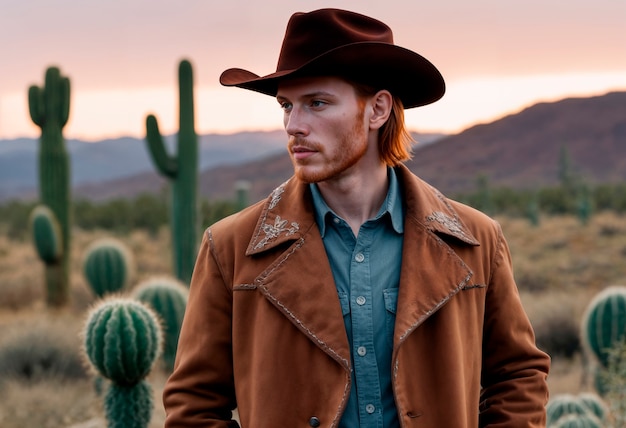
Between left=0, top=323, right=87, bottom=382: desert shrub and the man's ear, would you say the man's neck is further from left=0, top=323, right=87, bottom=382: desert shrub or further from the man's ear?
left=0, top=323, right=87, bottom=382: desert shrub

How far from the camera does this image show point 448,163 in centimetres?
8088

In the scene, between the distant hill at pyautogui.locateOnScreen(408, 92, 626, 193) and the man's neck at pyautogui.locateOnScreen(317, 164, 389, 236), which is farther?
the distant hill at pyautogui.locateOnScreen(408, 92, 626, 193)

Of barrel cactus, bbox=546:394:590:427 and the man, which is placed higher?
the man

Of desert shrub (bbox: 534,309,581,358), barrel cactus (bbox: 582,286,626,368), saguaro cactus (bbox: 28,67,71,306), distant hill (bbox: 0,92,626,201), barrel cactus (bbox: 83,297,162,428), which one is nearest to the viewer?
barrel cactus (bbox: 83,297,162,428)

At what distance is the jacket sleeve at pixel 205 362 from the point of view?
8.64 feet

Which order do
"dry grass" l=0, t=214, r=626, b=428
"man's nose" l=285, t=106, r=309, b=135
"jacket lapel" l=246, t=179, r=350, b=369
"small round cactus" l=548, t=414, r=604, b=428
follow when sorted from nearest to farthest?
"jacket lapel" l=246, t=179, r=350, b=369, "man's nose" l=285, t=106, r=309, b=135, "small round cactus" l=548, t=414, r=604, b=428, "dry grass" l=0, t=214, r=626, b=428

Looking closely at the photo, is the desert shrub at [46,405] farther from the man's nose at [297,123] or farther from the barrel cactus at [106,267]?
the man's nose at [297,123]

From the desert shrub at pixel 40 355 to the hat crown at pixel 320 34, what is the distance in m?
7.99

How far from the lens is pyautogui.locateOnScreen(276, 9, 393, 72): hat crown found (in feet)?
8.96

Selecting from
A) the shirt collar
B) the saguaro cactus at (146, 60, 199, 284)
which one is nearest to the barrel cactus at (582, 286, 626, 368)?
the saguaro cactus at (146, 60, 199, 284)

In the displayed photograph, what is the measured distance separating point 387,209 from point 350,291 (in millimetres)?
288

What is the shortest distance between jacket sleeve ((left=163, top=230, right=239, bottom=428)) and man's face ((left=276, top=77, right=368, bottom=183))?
0.41 meters

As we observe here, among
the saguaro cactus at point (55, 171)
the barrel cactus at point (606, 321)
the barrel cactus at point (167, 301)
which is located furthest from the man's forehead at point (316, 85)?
the saguaro cactus at point (55, 171)

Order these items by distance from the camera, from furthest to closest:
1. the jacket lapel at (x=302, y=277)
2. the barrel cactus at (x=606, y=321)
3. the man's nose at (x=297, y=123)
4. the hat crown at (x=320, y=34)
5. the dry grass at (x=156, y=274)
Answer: the dry grass at (x=156, y=274) < the barrel cactus at (x=606, y=321) < the hat crown at (x=320, y=34) < the man's nose at (x=297, y=123) < the jacket lapel at (x=302, y=277)
